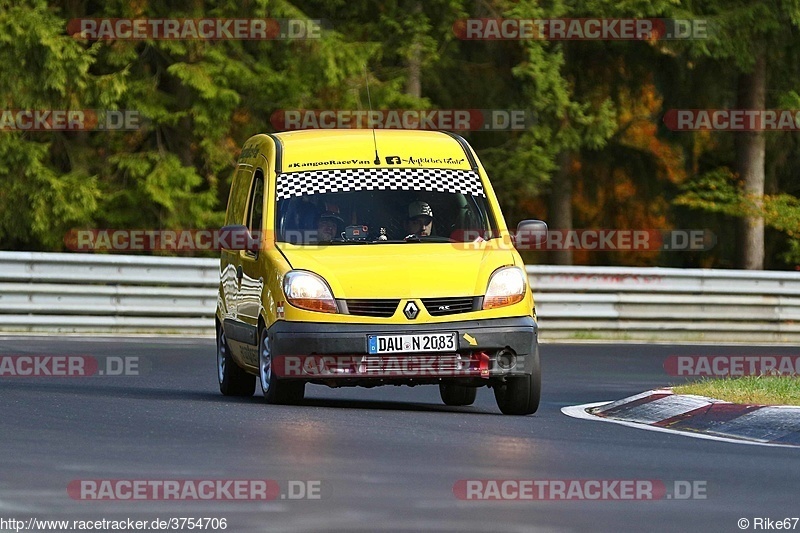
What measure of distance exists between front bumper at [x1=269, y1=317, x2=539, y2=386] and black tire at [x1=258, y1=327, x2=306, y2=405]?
35 cm

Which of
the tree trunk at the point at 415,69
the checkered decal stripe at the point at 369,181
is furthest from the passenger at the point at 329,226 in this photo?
the tree trunk at the point at 415,69

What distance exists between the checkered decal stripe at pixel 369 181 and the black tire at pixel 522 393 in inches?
64.2

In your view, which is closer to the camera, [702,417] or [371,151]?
[702,417]

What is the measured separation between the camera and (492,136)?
35438 mm

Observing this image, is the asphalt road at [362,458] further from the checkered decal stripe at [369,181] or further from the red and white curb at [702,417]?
the checkered decal stripe at [369,181]

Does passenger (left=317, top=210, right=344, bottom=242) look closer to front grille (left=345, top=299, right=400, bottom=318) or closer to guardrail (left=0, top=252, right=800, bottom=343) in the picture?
front grille (left=345, top=299, right=400, bottom=318)

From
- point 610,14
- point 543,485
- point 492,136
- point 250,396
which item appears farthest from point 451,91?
point 543,485

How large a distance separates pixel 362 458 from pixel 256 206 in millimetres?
4815

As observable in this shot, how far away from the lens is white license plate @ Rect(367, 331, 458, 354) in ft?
41.7

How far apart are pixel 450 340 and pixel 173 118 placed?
54.4 ft

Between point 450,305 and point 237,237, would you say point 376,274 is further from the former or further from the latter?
point 237,237

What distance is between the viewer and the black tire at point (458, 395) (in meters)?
14.7

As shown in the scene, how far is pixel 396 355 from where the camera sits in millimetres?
12719

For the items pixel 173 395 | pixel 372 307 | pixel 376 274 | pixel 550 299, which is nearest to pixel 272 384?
pixel 372 307
